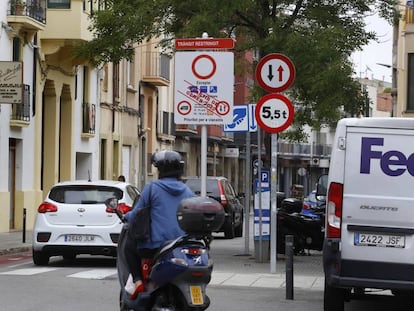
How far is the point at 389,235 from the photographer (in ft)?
36.2

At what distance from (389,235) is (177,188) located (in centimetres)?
282

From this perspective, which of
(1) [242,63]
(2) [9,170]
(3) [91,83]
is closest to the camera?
(1) [242,63]

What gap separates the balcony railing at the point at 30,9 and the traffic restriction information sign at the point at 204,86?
16903 millimetres

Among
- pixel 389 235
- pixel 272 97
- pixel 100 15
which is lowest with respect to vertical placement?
pixel 389 235

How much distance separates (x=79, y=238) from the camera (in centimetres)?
1820

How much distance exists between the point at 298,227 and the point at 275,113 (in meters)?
5.12

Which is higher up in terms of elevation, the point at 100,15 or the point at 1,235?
the point at 100,15

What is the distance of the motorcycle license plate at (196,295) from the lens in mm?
8578

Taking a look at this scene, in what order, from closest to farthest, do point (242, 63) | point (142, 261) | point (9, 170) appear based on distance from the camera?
1. point (142, 261)
2. point (242, 63)
3. point (9, 170)

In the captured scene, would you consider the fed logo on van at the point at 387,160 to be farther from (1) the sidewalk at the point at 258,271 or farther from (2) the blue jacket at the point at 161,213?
(1) the sidewalk at the point at 258,271

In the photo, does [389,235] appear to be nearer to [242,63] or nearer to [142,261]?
[142,261]

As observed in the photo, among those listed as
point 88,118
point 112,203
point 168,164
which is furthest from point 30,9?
point 168,164

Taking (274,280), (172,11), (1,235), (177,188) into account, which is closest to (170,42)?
(172,11)

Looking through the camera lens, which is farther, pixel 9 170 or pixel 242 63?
pixel 9 170
